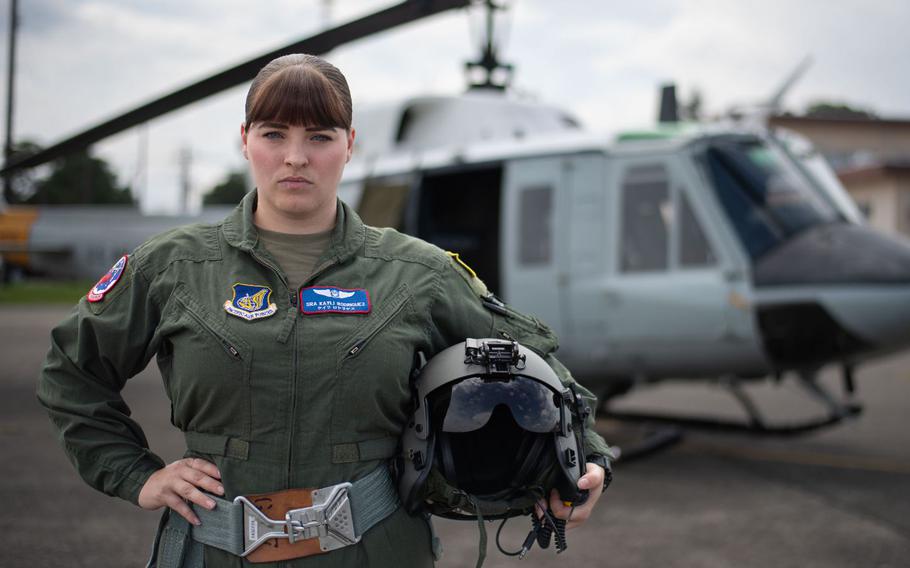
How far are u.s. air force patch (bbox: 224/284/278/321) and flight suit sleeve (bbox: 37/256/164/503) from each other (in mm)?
166

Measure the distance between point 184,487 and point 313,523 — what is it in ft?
0.83

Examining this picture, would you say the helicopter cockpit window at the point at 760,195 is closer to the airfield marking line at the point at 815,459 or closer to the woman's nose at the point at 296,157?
the airfield marking line at the point at 815,459

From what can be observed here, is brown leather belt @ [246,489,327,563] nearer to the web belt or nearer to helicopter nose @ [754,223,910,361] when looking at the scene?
the web belt

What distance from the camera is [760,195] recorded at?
5.96 m

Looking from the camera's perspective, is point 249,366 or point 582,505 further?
point 582,505

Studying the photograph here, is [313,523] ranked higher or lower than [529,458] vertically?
lower

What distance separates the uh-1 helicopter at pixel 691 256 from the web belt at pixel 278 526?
15.2ft

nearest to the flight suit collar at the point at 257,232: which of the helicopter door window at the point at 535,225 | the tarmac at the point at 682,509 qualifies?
the tarmac at the point at 682,509

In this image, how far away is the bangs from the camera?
5.26ft

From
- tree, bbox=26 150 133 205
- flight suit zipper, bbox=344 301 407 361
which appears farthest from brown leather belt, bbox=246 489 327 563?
tree, bbox=26 150 133 205

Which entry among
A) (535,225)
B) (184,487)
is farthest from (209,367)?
(535,225)

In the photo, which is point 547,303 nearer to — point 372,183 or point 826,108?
point 372,183

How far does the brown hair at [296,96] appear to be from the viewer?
5.27 ft

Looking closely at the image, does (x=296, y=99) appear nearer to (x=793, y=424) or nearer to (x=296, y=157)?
(x=296, y=157)
